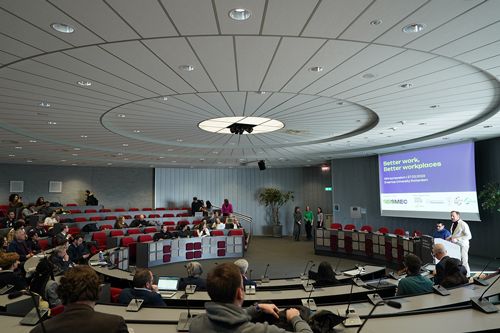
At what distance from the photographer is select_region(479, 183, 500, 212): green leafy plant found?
29.8 ft

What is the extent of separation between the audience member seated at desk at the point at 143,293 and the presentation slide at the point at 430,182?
10.1 meters

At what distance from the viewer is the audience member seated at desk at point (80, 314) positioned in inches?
64.6

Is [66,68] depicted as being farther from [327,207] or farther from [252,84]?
[327,207]

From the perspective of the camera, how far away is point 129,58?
393 cm

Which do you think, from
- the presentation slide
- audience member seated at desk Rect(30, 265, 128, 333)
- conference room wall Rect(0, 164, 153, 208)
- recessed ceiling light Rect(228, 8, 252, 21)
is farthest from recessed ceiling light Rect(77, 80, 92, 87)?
conference room wall Rect(0, 164, 153, 208)

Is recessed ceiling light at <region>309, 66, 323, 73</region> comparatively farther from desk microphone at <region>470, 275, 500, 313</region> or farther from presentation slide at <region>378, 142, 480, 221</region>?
presentation slide at <region>378, 142, 480, 221</region>

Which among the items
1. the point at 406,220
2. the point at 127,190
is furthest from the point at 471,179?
the point at 127,190

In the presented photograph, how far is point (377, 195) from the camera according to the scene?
46.3 feet

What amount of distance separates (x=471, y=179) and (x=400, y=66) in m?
7.51

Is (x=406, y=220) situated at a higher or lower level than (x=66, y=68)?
lower

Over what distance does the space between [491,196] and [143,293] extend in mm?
9933

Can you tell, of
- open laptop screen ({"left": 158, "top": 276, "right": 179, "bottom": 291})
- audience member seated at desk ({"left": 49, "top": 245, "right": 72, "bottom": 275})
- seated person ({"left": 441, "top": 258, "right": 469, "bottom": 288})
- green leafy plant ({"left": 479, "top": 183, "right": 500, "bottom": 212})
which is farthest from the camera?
green leafy plant ({"left": 479, "top": 183, "right": 500, "bottom": 212})

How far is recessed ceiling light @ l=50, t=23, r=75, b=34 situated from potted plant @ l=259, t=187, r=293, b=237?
16.4 m

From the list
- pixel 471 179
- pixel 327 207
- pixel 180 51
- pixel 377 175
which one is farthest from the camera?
pixel 327 207
